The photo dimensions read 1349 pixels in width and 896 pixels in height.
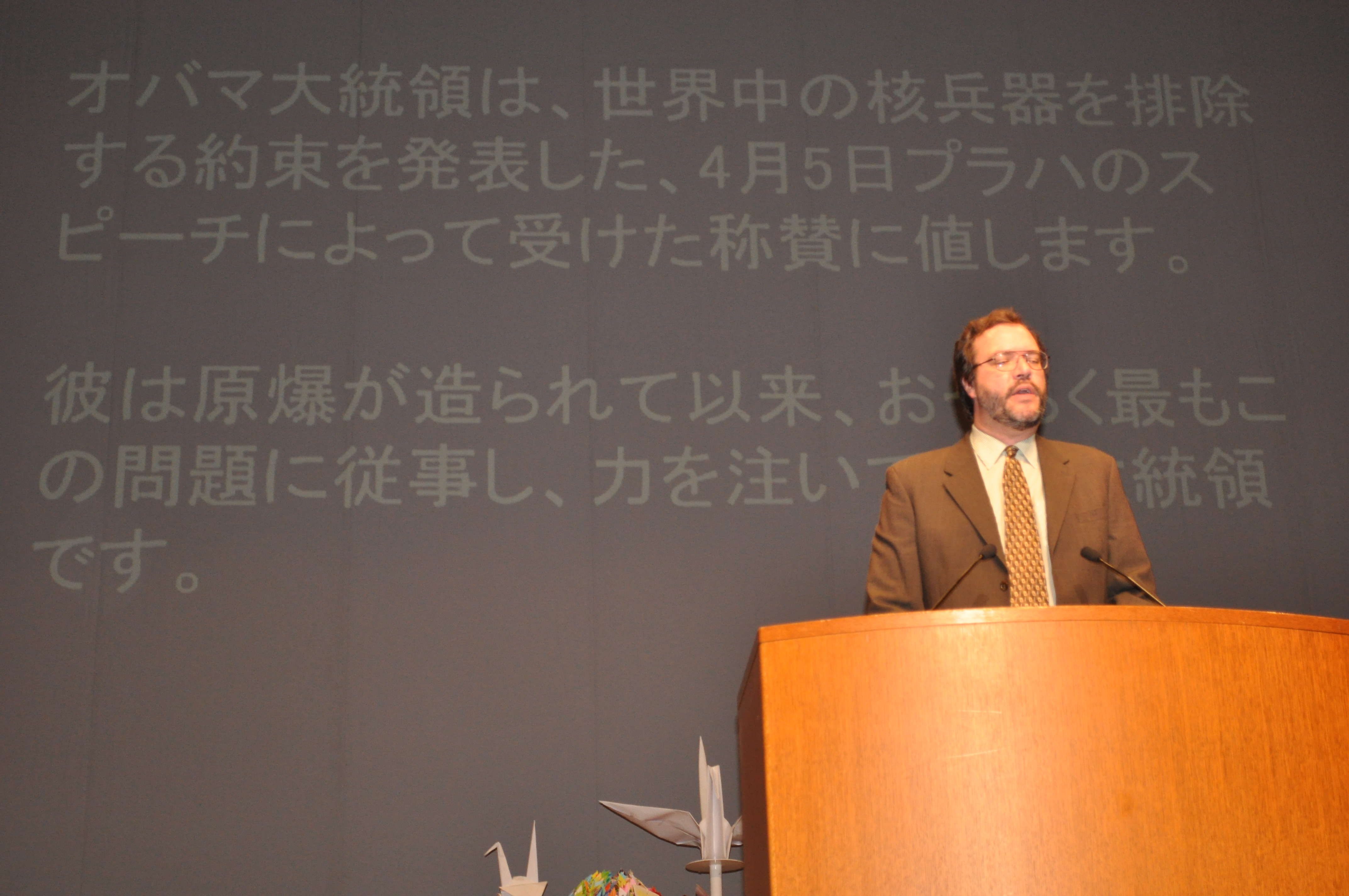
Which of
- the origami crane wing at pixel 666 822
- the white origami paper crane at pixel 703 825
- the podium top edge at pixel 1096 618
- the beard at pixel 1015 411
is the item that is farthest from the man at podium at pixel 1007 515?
the podium top edge at pixel 1096 618

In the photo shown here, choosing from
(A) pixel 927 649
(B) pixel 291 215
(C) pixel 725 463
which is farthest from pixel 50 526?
(A) pixel 927 649

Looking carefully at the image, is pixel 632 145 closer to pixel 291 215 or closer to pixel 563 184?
pixel 563 184

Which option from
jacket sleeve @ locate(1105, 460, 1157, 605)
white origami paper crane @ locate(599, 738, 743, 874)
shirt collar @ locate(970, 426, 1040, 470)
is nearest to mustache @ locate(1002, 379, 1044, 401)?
shirt collar @ locate(970, 426, 1040, 470)

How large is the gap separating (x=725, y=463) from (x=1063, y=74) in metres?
1.59

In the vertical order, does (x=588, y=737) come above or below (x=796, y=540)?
below

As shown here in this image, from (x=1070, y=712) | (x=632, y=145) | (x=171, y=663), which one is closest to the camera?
(x=1070, y=712)

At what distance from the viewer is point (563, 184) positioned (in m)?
3.59

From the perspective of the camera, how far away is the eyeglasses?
278 centimetres

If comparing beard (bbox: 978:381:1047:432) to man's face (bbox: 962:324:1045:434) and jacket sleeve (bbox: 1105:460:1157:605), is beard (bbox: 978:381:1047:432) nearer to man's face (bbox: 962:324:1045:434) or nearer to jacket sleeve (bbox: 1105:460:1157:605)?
man's face (bbox: 962:324:1045:434)

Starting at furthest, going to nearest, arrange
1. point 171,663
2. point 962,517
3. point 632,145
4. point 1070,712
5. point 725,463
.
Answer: point 632,145 → point 725,463 → point 171,663 → point 962,517 → point 1070,712

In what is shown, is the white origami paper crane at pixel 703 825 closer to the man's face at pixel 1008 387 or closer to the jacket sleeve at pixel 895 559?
the jacket sleeve at pixel 895 559

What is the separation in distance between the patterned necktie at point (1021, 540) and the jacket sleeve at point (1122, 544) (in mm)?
158

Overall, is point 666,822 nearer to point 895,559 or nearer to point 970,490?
point 895,559

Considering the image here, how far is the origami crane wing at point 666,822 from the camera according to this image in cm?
290
